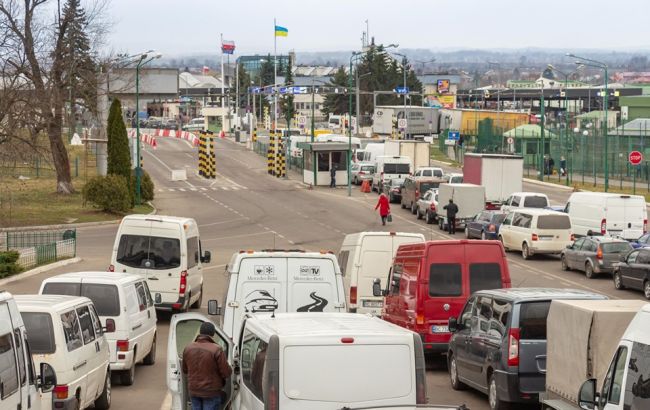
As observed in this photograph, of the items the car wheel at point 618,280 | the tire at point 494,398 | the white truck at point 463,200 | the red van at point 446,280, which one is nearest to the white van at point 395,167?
the white truck at point 463,200

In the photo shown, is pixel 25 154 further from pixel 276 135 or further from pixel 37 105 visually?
pixel 276 135

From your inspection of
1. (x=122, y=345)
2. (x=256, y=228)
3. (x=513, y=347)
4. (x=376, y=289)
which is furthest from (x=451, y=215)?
(x=513, y=347)

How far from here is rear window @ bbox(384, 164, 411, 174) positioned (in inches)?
2753

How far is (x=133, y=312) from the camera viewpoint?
771 inches

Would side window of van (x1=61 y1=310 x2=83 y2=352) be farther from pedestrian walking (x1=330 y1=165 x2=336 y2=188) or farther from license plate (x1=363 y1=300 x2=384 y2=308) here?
pedestrian walking (x1=330 y1=165 x2=336 y2=188)

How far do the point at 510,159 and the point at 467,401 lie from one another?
4002 cm

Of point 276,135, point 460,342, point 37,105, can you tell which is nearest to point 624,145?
point 276,135

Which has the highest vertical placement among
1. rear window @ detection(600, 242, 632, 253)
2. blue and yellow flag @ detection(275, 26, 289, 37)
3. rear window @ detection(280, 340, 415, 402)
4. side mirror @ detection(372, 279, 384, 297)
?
blue and yellow flag @ detection(275, 26, 289, 37)

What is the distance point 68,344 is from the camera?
15078mm

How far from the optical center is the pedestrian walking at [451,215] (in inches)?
1935

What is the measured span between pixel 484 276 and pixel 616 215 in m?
22.0

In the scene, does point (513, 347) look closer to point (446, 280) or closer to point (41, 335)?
point (446, 280)

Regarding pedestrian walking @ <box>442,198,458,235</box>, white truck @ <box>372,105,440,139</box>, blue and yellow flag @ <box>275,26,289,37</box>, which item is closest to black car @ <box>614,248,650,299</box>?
pedestrian walking @ <box>442,198,458,235</box>

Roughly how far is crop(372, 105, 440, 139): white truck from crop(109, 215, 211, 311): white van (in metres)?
94.5
